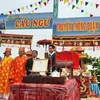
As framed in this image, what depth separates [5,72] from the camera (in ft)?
17.0

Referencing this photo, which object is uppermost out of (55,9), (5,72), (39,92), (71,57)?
(55,9)

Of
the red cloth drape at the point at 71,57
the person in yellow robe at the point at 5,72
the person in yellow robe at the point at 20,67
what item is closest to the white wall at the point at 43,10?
the red cloth drape at the point at 71,57

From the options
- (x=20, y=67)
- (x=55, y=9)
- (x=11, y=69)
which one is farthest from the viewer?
(x=55, y=9)

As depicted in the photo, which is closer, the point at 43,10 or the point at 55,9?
the point at 55,9

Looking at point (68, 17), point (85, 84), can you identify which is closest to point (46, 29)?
point (68, 17)

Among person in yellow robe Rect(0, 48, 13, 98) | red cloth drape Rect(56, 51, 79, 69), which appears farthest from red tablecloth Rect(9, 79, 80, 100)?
red cloth drape Rect(56, 51, 79, 69)

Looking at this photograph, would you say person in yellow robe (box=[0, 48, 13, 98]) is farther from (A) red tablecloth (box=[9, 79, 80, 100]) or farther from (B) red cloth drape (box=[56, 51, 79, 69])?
(A) red tablecloth (box=[9, 79, 80, 100])

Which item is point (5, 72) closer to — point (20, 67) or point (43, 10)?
point (20, 67)

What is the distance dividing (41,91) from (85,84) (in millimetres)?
3668

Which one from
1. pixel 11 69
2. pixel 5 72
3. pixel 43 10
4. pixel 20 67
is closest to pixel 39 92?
pixel 20 67

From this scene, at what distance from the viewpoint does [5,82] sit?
5195 millimetres

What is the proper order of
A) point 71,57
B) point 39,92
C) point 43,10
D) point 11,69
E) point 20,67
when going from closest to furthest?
point 39,92 < point 20,67 < point 11,69 < point 71,57 < point 43,10

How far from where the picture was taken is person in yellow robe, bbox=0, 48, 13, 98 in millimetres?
5125

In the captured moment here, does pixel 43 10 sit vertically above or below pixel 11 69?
above
